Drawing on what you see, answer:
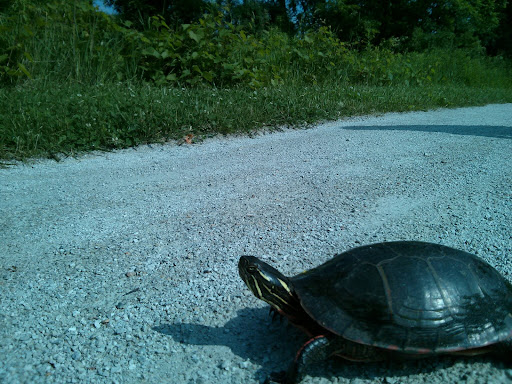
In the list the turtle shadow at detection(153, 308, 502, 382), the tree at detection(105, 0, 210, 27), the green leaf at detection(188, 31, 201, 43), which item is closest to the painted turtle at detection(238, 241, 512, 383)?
the turtle shadow at detection(153, 308, 502, 382)

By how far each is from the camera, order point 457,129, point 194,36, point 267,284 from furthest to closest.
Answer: point 194,36
point 457,129
point 267,284

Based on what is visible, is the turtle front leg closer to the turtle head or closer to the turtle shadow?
the turtle shadow

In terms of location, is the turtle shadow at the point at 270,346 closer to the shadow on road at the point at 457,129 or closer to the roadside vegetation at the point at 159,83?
the roadside vegetation at the point at 159,83

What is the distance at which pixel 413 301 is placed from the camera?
1.81 meters

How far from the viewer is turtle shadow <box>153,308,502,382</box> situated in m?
1.88

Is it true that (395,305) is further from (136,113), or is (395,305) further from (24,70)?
(24,70)

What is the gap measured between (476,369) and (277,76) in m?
7.60

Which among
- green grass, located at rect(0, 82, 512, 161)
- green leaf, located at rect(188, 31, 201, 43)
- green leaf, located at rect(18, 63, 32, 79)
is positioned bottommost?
green grass, located at rect(0, 82, 512, 161)

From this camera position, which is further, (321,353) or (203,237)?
(203,237)

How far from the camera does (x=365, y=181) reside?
423 centimetres

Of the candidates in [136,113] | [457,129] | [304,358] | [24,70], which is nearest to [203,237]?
[304,358]

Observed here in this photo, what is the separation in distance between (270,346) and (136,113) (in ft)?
14.7

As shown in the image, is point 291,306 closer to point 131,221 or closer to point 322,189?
point 131,221

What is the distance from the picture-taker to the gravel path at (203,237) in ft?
6.32
